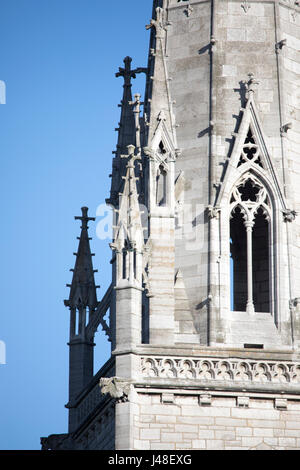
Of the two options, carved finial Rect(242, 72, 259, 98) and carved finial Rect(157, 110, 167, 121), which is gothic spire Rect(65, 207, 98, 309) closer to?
carved finial Rect(157, 110, 167, 121)

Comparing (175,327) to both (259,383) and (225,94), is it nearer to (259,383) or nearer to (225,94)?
(259,383)

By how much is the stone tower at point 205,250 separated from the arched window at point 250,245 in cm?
4

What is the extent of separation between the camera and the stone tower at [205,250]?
4328cm

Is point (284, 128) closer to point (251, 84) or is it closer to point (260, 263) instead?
point (251, 84)

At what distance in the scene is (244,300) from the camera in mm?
48062

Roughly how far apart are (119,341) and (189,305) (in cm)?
268

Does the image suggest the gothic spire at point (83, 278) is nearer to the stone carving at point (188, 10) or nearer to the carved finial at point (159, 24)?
the carved finial at point (159, 24)

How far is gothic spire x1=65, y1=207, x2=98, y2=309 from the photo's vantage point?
164 feet

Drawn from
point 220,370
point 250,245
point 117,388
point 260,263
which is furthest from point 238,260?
point 117,388

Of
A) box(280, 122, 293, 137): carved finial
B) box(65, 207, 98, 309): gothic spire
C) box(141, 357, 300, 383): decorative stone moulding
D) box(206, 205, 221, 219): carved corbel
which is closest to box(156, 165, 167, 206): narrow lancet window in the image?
box(206, 205, 221, 219): carved corbel

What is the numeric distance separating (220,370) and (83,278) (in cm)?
755

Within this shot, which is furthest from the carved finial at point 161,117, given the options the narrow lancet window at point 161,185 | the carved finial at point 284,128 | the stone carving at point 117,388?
the stone carving at point 117,388
